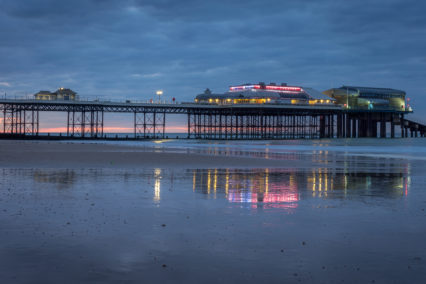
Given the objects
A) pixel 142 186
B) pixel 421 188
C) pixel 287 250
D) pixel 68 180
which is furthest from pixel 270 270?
pixel 68 180

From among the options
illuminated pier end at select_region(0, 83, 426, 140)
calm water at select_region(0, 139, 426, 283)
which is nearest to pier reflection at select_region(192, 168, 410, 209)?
calm water at select_region(0, 139, 426, 283)

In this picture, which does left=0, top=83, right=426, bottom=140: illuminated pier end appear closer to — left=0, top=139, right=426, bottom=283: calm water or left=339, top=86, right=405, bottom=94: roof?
left=339, top=86, right=405, bottom=94: roof

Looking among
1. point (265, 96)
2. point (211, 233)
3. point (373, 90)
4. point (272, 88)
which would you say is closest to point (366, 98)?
point (373, 90)

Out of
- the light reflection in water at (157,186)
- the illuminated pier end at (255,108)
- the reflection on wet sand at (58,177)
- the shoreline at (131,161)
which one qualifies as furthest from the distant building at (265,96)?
the light reflection in water at (157,186)

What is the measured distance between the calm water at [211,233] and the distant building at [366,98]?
119m

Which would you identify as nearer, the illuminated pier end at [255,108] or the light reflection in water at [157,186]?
the light reflection in water at [157,186]

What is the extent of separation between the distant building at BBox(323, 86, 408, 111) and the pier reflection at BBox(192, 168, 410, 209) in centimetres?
11235

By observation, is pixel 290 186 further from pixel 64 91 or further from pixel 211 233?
pixel 64 91

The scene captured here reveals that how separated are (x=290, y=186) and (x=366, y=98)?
13168cm

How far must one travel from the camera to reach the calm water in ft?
21.2

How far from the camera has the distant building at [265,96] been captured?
4688 inches

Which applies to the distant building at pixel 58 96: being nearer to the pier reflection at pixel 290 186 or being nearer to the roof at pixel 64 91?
the roof at pixel 64 91

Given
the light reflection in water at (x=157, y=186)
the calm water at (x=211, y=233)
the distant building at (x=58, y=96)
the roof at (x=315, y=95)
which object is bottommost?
the calm water at (x=211, y=233)

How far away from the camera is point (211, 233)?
880 centimetres
